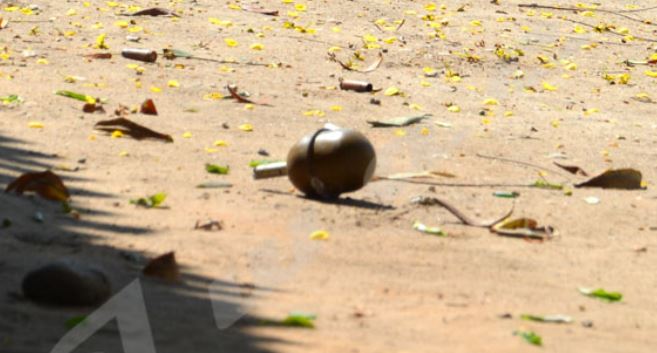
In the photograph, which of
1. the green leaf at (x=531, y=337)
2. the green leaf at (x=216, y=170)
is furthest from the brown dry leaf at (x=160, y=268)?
the green leaf at (x=216, y=170)

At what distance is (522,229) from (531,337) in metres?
1.61

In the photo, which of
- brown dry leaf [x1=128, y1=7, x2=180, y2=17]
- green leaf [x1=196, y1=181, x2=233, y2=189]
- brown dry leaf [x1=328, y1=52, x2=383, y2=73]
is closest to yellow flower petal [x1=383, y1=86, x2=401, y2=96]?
brown dry leaf [x1=328, y1=52, x2=383, y2=73]

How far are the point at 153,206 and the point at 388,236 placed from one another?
972 millimetres

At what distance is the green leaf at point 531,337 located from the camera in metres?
4.69

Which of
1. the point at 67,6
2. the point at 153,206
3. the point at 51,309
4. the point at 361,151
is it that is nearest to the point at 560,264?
the point at 361,151

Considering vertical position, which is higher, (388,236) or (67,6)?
(388,236)

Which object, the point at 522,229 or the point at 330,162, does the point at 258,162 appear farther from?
the point at 522,229

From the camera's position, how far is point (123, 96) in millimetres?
8555

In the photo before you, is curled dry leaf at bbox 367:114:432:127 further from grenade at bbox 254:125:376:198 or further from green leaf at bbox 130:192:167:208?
green leaf at bbox 130:192:167:208

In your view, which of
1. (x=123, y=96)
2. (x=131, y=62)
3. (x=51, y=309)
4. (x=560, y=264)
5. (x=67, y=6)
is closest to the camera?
(x=51, y=309)

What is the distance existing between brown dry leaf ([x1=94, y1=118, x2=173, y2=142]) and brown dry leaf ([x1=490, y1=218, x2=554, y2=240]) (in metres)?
1.96

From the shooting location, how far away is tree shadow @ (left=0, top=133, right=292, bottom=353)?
169 inches

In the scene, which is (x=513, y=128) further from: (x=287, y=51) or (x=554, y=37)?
(x=554, y=37)

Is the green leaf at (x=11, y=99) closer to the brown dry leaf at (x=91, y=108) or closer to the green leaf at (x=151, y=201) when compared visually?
the brown dry leaf at (x=91, y=108)
